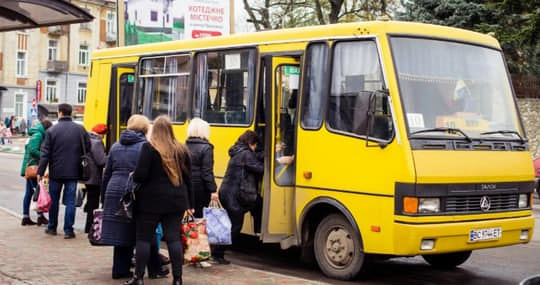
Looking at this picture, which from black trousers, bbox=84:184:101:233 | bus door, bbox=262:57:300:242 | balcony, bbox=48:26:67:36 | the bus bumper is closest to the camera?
the bus bumper

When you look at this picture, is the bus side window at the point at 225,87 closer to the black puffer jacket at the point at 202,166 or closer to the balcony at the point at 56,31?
the black puffer jacket at the point at 202,166

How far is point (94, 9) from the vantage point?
7519 centimetres

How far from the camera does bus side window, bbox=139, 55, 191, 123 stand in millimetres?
11906

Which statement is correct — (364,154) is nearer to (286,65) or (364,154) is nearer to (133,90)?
(286,65)

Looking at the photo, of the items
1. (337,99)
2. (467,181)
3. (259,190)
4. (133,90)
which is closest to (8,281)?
(259,190)

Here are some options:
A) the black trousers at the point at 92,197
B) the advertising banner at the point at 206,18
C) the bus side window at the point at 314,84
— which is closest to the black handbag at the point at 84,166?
the black trousers at the point at 92,197

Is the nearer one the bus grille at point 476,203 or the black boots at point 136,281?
the black boots at point 136,281

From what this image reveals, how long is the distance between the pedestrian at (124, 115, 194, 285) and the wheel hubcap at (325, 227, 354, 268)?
80.4 inches

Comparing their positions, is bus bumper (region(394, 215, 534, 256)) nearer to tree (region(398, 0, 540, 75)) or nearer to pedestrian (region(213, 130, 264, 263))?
pedestrian (region(213, 130, 264, 263))

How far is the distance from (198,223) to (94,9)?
6971 centimetres

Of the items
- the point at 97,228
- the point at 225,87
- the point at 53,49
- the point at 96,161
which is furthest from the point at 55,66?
the point at 97,228

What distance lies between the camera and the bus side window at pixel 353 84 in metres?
8.78

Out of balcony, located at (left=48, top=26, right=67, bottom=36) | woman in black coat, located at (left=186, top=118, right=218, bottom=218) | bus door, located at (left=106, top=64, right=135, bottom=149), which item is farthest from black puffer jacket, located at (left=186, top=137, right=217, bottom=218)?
balcony, located at (left=48, top=26, right=67, bottom=36)

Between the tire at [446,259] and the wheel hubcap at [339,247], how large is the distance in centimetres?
159
